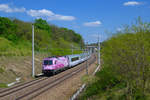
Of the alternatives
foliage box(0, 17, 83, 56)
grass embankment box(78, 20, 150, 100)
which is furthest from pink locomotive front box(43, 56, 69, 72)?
grass embankment box(78, 20, 150, 100)

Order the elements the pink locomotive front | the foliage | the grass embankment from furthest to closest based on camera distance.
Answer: the foliage → the pink locomotive front → the grass embankment

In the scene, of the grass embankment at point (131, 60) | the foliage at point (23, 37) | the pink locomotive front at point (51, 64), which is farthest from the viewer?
the foliage at point (23, 37)

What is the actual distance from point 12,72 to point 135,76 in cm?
1854

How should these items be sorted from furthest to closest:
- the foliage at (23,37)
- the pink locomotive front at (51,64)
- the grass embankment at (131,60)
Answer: the foliage at (23,37) → the pink locomotive front at (51,64) → the grass embankment at (131,60)

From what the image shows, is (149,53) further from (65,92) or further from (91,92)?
(65,92)

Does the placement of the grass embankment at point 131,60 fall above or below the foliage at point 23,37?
below

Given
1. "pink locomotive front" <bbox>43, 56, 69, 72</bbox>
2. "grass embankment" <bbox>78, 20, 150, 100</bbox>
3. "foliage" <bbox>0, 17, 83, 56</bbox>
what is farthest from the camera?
"foliage" <bbox>0, 17, 83, 56</bbox>

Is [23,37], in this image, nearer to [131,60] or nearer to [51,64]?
[51,64]

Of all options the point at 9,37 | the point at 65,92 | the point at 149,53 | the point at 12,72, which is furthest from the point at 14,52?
the point at 149,53

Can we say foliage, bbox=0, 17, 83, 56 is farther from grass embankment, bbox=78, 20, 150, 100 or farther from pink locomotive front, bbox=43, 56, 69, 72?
grass embankment, bbox=78, 20, 150, 100

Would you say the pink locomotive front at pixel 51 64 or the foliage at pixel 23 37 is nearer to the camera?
the pink locomotive front at pixel 51 64

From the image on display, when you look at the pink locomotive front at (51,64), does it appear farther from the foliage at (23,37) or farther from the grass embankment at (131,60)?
the grass embankment at (131,60)

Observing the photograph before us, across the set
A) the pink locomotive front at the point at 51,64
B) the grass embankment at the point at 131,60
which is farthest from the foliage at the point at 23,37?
the grass embankment at the point at 131,60

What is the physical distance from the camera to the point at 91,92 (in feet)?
44.7
